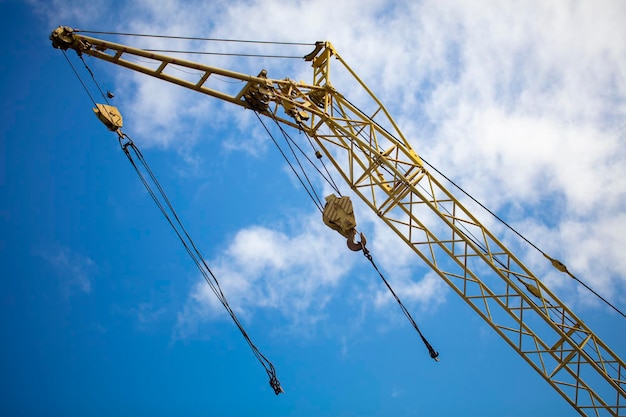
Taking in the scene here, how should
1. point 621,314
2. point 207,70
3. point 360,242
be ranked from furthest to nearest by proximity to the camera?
point 621,314 → point 360,242 → point 207,70

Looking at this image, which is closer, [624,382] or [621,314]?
[624,382]

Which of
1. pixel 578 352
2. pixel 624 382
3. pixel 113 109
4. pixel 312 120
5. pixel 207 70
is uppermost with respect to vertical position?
pixel 113 109

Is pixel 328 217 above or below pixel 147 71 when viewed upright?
below

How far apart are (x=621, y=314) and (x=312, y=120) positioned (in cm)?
1336

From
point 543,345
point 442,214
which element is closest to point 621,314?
point 543,345

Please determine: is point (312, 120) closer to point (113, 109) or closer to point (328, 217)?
point (328, 217)

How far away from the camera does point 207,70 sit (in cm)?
1736

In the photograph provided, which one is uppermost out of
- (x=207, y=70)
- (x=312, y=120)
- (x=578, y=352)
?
(x=207, y=70)

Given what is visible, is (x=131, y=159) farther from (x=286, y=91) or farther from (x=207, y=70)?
(x=286, y=91)

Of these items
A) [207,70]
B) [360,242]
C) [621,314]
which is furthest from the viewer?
[621,314]

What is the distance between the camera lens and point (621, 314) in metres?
20.2

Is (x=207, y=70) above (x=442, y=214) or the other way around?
above

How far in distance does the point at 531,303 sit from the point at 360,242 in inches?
227

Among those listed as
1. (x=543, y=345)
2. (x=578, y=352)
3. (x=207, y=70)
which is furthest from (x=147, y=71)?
(x=578, y=352)
